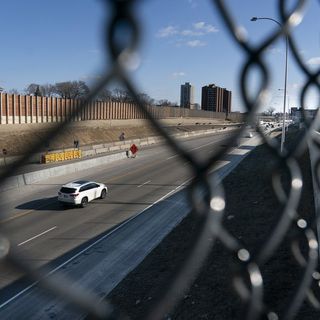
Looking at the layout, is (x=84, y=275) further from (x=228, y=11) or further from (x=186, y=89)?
(x=228, y=11)

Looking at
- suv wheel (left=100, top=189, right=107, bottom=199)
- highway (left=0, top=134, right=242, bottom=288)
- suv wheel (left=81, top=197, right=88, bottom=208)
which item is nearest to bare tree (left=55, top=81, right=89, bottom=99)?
highway (left=0, top=134, right=242, bottom=288)

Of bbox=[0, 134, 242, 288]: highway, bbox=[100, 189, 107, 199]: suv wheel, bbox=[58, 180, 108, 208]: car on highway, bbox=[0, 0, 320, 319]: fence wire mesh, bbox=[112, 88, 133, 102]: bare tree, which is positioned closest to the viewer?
bbox=[0, 0, 320, 319]: fence wire mesh

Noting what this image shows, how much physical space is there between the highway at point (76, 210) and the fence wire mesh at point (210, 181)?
4.95 metres

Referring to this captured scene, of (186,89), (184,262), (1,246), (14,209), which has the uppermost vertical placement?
(186,89)

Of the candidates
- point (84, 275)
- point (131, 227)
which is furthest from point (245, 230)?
point (131, 227)

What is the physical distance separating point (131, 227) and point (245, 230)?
5.04 m

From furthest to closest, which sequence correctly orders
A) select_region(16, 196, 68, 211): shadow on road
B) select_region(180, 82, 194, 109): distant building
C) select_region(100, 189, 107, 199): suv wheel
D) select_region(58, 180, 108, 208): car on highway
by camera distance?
select_region(100, 189, 107, 199): suv wheel
select_region(16, 196, 68, 211): shadow on road
select_region(58, 180, 108, 208): car on highway
select_region(180, 82, 194, 109): distant building

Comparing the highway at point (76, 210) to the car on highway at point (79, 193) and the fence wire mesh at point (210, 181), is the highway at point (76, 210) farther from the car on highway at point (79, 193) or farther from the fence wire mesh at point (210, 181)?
the fence wire mesh at point (210, 181)

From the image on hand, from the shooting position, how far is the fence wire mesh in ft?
2.57

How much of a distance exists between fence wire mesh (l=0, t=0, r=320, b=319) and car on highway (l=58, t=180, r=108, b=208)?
58.2ft

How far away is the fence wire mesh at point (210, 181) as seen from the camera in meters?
0.78

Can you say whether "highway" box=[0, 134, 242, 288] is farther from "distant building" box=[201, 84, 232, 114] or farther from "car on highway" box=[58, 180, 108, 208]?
"distant building" box=[201, 84, 232, 114]

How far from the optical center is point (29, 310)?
866 cm

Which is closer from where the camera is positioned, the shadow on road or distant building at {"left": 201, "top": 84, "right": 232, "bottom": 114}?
distant building at {"left": 201, "top": 84, "right": 232, "bottom": 114}
